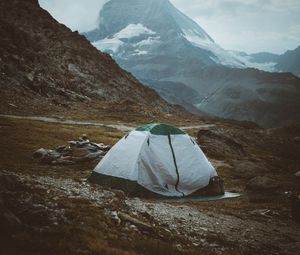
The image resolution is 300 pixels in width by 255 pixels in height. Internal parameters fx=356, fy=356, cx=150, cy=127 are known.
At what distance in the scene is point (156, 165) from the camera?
15.6 m

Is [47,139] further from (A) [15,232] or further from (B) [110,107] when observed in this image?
(B) [110,107]

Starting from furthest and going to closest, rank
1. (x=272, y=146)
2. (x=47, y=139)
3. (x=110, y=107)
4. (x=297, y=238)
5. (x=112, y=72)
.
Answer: (x=112, y=72)
(x=110, y=107)
(x=272, y=146)
(x=47, y=139)
(x=297, y=238)

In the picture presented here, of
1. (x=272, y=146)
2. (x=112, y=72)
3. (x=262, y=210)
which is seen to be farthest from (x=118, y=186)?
(x=112, y=72)

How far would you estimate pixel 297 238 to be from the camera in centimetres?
1098

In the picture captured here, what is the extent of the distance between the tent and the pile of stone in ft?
15.5

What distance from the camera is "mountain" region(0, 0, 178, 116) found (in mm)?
62028

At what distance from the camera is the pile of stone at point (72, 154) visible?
19.9 metres

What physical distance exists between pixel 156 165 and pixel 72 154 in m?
7.80

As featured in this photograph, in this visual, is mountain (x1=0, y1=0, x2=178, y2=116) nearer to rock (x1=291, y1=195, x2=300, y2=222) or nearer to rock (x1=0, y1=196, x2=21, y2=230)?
rock (x1=291, y1=195, x2=300, y2=222)

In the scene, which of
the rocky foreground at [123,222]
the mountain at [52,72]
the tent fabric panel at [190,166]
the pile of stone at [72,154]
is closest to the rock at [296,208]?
the rocky foreground at [123,222]

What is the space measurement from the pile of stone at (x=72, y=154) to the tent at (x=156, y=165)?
4.71 meters

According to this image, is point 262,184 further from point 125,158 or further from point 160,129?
point 125,158

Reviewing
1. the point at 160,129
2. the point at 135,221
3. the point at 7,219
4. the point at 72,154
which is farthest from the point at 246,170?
the point at 7,219

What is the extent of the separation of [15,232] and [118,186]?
7.60 meters
